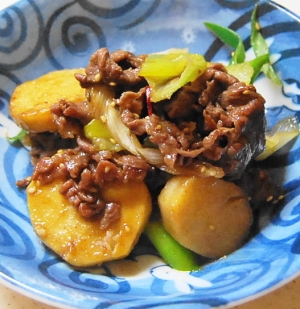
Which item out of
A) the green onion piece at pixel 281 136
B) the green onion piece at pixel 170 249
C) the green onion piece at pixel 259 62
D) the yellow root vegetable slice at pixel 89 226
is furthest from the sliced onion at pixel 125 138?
the green onion piece at pixel 259 62

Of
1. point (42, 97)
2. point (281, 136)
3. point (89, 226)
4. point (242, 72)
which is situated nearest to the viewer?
point (89, 226)

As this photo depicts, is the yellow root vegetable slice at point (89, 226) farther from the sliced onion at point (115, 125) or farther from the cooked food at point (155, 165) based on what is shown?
the sliced onion at point (115, 125)

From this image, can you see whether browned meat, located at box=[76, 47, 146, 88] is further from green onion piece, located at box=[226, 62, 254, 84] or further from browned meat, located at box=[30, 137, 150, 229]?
green onion piece, located at box=[226, 62, 254, 84]

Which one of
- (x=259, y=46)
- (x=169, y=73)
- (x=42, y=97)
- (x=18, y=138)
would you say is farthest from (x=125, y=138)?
(x=259, y=46)

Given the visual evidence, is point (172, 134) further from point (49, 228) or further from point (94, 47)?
point (94, 47)

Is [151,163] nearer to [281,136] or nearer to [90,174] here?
[90,174]

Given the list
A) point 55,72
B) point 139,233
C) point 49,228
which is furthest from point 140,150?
point 55,72

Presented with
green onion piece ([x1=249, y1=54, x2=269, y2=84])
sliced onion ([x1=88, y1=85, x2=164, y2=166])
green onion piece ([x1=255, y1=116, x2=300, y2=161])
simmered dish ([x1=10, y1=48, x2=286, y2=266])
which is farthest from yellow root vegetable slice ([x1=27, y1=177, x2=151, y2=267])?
green onion piece ([x1=249, y1=54, x2=269, y2=84])
